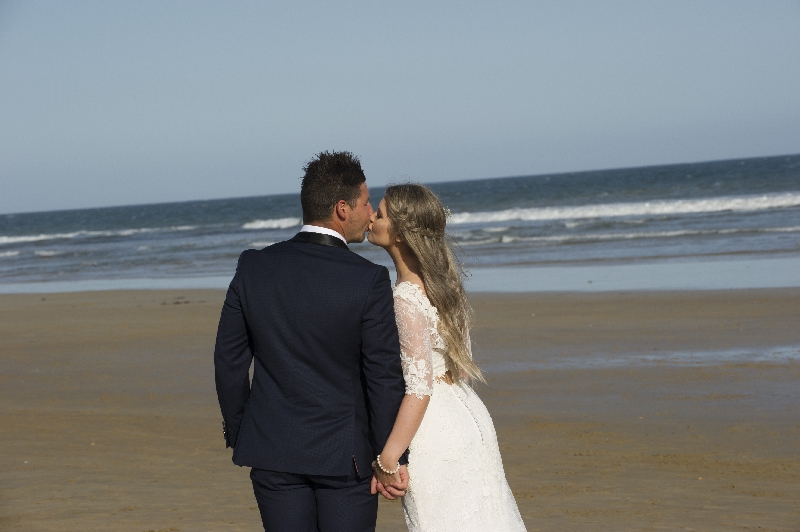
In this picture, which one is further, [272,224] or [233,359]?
[272,224]

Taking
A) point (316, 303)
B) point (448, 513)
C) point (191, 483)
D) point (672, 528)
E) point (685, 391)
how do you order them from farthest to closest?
1. point (685, 391)
2. point (191, 483)
3. point (672, 528)
4. point (448, 513)
5. point (316, 303)

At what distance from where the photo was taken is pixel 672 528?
4395 millimetres

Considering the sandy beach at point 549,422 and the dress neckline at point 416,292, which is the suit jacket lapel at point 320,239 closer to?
the dress neckline at point 416,292

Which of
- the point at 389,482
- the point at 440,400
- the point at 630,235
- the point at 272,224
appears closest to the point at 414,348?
the point at 440,400

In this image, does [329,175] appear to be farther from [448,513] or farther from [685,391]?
[685,391]

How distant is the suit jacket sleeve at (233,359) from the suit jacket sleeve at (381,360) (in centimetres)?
36

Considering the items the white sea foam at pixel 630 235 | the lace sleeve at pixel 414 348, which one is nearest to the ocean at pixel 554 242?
the white sea foam at pixel 630 235

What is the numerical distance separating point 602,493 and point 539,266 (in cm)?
1357

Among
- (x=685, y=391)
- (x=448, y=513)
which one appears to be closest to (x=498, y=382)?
(x=685, y=391)

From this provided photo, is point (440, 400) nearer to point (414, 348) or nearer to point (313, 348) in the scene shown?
point (414, 348)

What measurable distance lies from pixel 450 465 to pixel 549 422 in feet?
12.4

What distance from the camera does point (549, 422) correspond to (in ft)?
21.1

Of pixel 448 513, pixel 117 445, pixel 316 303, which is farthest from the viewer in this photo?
pixel 117 445

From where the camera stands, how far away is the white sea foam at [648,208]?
33000 mm
